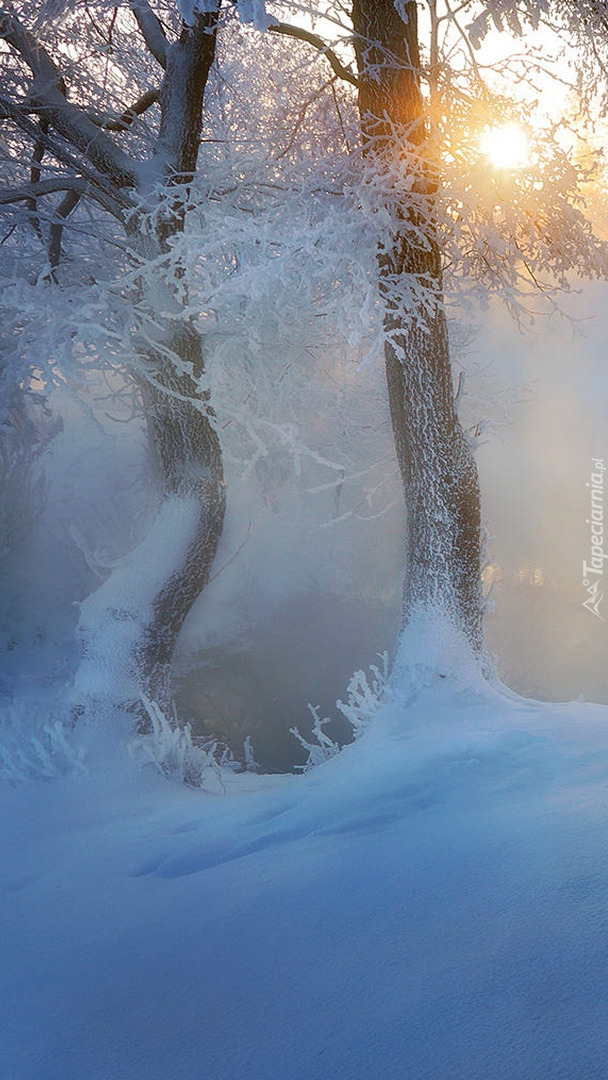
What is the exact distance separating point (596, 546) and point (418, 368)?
49.4ft

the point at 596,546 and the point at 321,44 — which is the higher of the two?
the point at 321,44

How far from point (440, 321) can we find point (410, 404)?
0.86m

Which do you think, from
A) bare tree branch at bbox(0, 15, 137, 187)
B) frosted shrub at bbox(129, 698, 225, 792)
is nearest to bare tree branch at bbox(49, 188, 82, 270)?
bare tree branch at bbox(0, 15, 137, 187)

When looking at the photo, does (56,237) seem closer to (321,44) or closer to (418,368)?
(321,44)

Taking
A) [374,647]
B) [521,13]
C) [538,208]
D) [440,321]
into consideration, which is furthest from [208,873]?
[374,647]

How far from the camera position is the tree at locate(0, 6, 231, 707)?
6.81 metres

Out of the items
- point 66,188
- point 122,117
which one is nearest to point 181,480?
point 66,188

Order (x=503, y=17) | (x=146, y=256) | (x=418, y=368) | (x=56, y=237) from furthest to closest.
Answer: (x=56, y=237) → (x=146, y=256) → (x=418, y=368) → (x=503, y=17)

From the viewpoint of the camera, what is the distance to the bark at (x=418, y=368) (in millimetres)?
6066

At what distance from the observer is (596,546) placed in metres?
19.7

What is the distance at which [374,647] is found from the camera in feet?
51.1

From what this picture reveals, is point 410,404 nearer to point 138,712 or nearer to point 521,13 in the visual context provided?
point 521,13

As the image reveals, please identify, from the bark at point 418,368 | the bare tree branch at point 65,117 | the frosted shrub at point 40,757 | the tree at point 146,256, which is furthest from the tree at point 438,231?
the frosted shrub at point 40,757

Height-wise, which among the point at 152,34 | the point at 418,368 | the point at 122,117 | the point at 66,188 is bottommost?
the point at 418,368
